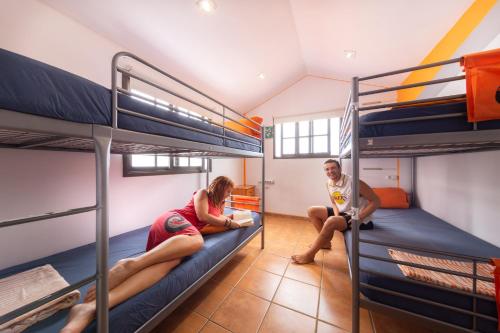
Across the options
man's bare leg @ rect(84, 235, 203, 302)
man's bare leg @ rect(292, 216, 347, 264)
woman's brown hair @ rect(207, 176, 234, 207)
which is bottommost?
Result: man's bare leg @ rect(292, 216, 347, 264)

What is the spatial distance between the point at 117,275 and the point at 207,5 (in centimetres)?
234

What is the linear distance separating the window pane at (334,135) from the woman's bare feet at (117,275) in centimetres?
368

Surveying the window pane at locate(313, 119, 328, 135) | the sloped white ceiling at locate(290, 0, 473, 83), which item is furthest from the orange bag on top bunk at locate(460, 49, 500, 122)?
the window pane at locate(313, 119, 328, 135)

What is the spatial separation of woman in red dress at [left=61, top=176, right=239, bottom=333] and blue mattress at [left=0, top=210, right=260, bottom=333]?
0.15 ft

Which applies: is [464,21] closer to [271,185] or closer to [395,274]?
[395,274]

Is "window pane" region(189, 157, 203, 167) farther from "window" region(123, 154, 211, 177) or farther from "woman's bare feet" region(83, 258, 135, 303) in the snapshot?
"woman's bare feet" region(83, 258, 135, 303)

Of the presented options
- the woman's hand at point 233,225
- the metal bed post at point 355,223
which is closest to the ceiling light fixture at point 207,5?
the metal bed post at point 355,223

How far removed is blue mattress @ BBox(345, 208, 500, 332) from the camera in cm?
89

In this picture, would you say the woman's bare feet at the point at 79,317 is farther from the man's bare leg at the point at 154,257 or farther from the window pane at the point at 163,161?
the window pane at the point at 163,161

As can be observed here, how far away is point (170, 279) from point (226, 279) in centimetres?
86

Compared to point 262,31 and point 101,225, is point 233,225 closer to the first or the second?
point 101,225

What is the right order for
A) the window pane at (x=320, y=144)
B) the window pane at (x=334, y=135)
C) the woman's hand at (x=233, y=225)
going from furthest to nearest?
the window pane at (x=320, y=144), the window pane at (x=334, y=135), the woman's hand at (x=233, y=225)

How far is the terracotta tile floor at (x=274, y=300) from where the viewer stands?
1259 mm

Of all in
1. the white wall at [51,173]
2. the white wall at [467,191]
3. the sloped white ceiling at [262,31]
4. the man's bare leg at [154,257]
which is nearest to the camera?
the man's bare leg at [154,257]
